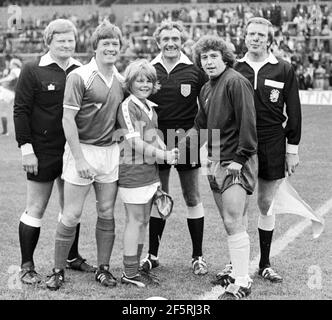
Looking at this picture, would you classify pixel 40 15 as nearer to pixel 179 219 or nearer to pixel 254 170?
pixel 179 219

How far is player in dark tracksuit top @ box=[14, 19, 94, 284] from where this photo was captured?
551 cm

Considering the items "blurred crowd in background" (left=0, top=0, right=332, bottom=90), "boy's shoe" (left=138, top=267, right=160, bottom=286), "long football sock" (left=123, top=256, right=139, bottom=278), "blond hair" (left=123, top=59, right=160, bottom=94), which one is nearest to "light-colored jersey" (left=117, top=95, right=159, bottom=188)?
"blond hair" (left=123, top=59, right=160, bottom=94)

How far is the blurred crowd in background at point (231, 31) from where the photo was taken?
26.7 meters

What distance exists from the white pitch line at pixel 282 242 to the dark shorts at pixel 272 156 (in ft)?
3.03

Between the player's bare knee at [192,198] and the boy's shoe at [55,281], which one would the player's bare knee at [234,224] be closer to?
the player's bare knee at [192,198]

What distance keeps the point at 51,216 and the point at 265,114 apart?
3684 mm

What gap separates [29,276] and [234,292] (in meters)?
1.71

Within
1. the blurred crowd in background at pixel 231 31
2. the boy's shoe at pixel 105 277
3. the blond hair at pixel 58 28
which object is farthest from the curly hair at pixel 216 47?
the blurred crowd in background at pixel 231 31

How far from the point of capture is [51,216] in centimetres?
842

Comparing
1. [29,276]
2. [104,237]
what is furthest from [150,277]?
[29,276]

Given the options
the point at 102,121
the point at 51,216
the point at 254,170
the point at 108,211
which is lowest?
the point at 51,216

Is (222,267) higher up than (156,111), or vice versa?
(156,111)
